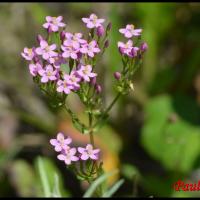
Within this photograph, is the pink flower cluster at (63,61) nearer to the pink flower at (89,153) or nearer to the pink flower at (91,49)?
the pink flower at (91,49)

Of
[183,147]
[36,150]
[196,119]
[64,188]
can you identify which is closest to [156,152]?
[183,147]

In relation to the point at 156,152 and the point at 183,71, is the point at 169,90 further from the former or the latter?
the point at 156,152

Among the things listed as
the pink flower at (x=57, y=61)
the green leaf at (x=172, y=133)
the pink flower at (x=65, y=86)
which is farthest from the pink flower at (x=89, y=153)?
the green leaf at (x=172, y=133)

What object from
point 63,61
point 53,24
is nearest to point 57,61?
point 63,61

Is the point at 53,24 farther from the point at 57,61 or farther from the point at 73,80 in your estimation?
the point at 73,80

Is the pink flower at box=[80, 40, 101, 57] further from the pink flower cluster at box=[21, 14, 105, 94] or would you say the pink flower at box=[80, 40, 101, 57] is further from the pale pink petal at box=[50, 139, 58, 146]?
the pale pink petal at box=[50, 139, 58, 146]

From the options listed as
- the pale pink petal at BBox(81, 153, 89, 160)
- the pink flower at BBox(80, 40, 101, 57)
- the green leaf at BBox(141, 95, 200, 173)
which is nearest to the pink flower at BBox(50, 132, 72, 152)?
the pale pink petal at BBox(81, 153, 89, 160)

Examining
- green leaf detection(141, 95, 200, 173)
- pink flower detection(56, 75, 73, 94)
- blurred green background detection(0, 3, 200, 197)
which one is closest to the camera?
pink flower detection(56, 75, 73, 94)
